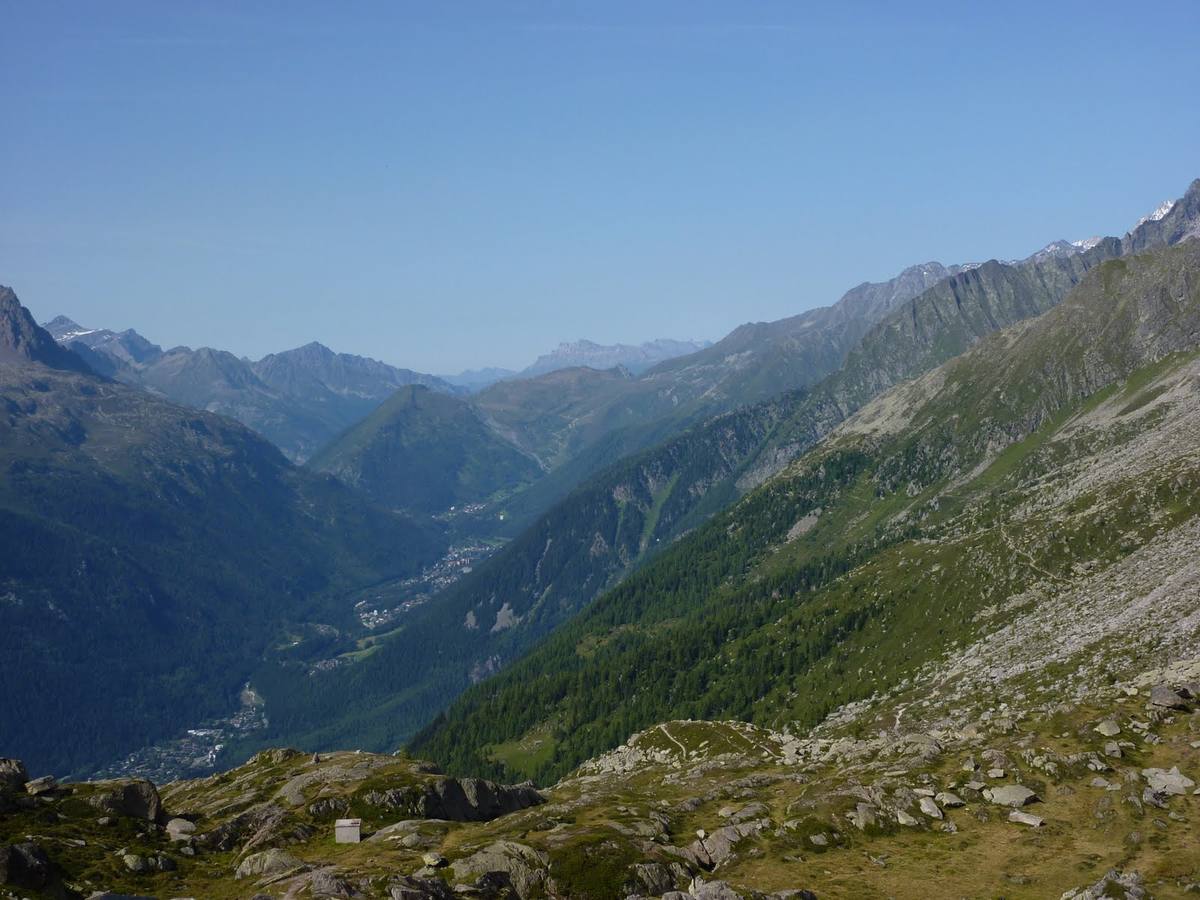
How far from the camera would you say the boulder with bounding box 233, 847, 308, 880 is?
66000 mm

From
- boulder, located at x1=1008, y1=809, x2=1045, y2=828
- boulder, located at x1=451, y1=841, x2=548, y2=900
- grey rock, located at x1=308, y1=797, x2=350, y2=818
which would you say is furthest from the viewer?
grey rock, located at x1=308, y1=797, x2=350, y2=818

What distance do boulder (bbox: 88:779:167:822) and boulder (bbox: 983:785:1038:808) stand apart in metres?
73.2

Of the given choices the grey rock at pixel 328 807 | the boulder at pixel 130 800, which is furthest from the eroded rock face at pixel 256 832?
the boulder at pixel 130 800

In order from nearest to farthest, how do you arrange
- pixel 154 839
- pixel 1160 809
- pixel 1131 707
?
pixel 1160 809 < pixel 154 839 < pixel 1131 707

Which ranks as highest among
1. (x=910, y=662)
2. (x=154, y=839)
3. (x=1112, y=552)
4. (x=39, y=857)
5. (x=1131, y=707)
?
(x=39, y=857)

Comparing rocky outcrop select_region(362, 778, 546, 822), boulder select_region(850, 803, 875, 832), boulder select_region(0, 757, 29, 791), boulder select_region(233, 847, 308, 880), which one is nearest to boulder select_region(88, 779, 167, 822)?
boulder select_region(0, 757, 29, 791)

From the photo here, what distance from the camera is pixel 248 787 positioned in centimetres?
10419

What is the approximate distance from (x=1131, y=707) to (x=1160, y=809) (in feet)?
75.3

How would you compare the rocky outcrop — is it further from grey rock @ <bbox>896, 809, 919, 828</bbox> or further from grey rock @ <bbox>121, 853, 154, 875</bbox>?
grey rock @ <bbox>896, 809, 919, 828</bbox>

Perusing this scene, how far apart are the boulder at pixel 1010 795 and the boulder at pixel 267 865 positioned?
183 ft

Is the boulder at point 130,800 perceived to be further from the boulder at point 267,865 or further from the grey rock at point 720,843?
the grey rock at point 720,843

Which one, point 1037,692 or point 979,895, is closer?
point 979,895

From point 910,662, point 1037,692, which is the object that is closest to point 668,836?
point 1037,692

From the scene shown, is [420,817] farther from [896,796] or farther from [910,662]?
[910,662]
